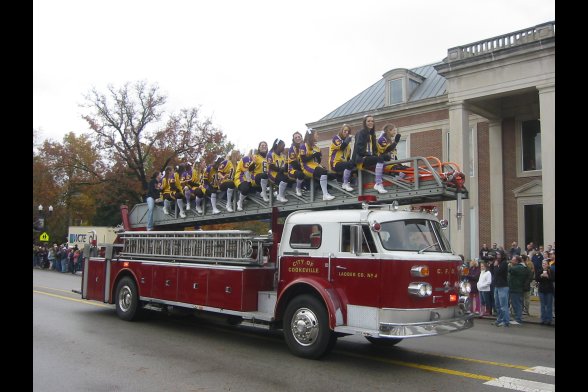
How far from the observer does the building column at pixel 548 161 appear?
750 inches

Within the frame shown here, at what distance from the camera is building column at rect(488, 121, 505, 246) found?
81.6 ft

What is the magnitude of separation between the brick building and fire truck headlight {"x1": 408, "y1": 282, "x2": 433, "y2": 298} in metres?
11.4

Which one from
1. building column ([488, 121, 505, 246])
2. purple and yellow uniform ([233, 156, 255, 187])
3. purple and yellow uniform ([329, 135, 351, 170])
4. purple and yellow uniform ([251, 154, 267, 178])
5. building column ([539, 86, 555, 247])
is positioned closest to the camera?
purple and yellow uniform ([329, 135, 351, 170])

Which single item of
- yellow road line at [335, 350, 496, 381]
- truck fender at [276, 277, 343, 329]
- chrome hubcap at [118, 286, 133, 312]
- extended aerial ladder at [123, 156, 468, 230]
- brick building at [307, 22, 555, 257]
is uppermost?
brick building at [307, 22, 555, 257]

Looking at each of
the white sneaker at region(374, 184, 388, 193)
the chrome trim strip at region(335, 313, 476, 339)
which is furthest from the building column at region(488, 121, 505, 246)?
the chrome trim strip at region(335, 313, 476, 339)

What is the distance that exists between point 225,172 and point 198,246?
2.23 meters

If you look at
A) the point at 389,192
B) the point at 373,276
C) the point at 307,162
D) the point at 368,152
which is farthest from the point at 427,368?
the point at 307,162

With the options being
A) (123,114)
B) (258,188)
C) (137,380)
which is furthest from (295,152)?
(123,114)

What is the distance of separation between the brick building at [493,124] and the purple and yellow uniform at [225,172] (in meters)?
9.66

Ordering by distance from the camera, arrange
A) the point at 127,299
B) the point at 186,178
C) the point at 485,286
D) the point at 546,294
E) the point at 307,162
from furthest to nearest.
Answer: the point at 485,286
the point at 546,294
the point at 186,178
the point at 127,299
the point at 307,162

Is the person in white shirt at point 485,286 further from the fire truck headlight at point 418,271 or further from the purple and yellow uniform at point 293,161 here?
the fire truck headlight at point 418,271

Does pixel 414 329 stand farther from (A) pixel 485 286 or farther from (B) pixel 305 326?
(A) pixel 485 286

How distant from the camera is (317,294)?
8328 millimetres

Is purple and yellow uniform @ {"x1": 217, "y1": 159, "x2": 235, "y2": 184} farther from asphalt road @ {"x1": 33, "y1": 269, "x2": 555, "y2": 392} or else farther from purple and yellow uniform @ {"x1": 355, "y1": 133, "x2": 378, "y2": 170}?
purple and yellow uniform @ {"x1": 355, "y1": 133, "x2": 378, "y2": 170}
